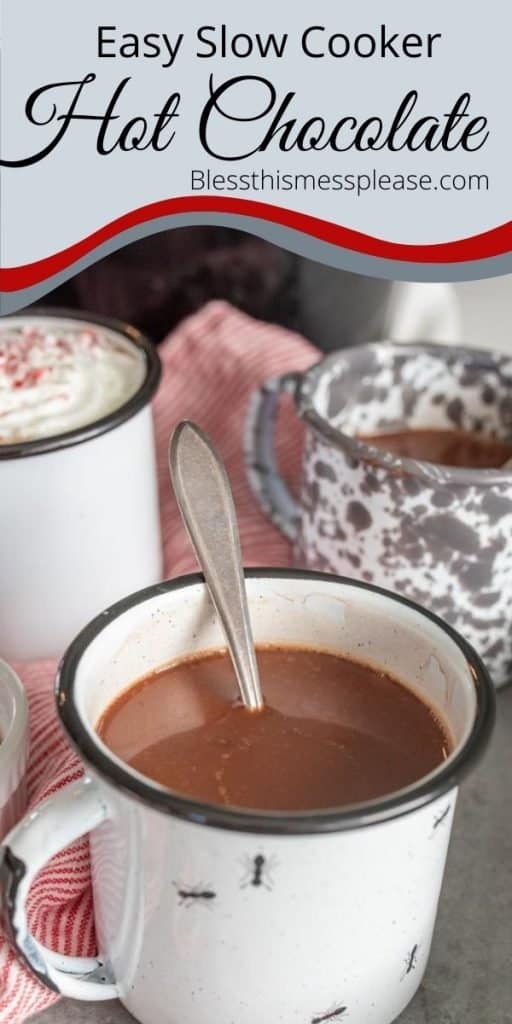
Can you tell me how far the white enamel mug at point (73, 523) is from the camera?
87 centimetres

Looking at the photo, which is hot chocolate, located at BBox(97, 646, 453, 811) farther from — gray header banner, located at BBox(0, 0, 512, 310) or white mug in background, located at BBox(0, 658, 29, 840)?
gray header banner, located at BBox(0, 0, 512, 310)

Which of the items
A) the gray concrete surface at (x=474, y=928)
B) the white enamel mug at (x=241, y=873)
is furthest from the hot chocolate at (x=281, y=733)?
the gray concrete surface at (x=474, y=928)

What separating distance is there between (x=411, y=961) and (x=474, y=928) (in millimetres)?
108

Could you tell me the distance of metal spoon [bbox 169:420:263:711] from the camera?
71 centimetres

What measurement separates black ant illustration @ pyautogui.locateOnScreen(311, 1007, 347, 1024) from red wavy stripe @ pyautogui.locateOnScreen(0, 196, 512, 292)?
0.48 metres

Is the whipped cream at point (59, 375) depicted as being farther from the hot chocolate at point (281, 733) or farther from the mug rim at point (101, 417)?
the hot chocolate at point (281, 733)

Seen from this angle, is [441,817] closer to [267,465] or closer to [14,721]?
[14,721]

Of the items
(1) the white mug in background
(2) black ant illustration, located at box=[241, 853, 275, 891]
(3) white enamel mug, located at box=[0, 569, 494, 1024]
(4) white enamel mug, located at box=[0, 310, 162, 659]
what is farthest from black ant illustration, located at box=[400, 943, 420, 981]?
(4) white enamel mug, located at box=[0, 310, 162, 659]

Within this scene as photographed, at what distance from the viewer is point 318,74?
841mm

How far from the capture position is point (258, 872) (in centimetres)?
58

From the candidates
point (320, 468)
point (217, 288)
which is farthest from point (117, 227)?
point (217, 288)

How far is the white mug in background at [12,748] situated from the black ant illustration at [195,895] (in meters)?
0.15

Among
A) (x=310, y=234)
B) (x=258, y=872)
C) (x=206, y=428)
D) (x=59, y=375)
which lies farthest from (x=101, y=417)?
(x=258, y=872)

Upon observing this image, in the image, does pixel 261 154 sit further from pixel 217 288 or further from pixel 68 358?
pixel 217 288
